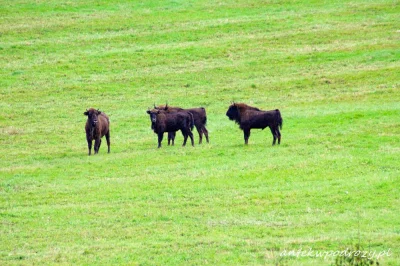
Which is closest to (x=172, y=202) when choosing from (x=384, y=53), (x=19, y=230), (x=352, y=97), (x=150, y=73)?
(x=19, y=230)

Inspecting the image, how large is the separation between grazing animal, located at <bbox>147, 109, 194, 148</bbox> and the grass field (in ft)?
2.41

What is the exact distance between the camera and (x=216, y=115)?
125 feet

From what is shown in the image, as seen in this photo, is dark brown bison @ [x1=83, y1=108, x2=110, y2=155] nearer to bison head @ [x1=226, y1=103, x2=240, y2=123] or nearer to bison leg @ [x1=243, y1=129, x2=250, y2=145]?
bison head @ [x1=226, y1=103, x2=240, y2=123]

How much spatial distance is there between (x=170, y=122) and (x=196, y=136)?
320 cm

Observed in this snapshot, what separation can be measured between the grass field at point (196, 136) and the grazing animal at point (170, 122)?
2.41 feet

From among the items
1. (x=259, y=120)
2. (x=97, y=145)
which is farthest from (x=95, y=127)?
(x=259, y=120)

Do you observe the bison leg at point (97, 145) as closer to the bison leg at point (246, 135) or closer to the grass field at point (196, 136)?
the grass field at point (196, 136)

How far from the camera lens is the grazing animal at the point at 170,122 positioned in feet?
105

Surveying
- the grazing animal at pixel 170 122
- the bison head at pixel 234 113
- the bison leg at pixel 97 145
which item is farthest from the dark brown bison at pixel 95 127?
the bison head at pixel 234 113

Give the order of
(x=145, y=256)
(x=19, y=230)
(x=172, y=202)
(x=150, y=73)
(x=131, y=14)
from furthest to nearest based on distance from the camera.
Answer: (x=131, y=14) < (x=150, y=73) < (x=172, y=202) < (x=19, y=230) < (x=145, y=256)

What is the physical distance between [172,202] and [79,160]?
301 inches

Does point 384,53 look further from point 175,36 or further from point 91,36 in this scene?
point 91,36

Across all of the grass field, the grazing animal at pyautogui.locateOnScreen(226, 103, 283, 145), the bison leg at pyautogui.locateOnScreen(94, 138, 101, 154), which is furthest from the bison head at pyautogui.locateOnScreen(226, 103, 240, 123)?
the bison leg at pyautogui.locateOnScreen(94, 138, 101, 154)

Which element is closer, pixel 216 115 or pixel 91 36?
pixel 216 115
